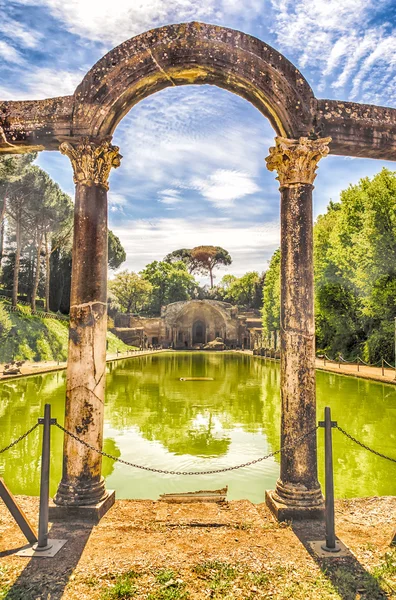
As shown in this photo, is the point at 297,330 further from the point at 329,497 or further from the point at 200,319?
the point at 200,319

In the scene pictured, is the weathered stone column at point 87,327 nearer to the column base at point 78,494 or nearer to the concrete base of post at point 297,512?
the column base at point 78,494

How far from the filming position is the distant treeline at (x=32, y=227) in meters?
27.6

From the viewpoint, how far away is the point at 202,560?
3.82m

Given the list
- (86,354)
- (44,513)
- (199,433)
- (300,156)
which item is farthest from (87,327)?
(199,433)

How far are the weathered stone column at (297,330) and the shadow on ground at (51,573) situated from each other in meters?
2.20

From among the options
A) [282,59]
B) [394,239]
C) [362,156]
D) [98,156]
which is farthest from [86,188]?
[394,239]

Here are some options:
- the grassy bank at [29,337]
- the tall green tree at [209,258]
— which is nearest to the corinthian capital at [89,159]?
the grassy bank at [29,337]

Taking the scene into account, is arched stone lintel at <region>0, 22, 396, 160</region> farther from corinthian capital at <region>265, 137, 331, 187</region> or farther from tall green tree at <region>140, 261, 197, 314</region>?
tall green tree at <region>140, 261, 197, 314</region>

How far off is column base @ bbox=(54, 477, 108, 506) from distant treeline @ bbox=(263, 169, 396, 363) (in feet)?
66.8

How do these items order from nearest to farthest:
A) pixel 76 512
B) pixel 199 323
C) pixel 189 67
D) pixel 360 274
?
pixel 76 512
pixel 189 67
pixel 360 274
pixel 199 323

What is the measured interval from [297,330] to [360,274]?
66.8ft

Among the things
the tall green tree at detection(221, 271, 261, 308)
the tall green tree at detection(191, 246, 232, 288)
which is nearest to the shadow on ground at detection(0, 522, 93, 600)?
the tall green tree at detection(221, 271, 261, 308)

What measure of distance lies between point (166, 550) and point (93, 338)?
8.02ft

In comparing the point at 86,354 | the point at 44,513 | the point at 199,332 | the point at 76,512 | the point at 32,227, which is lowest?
the point at 199,332
